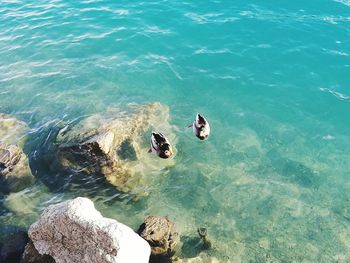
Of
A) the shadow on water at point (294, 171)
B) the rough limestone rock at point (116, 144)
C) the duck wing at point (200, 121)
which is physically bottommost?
the shadow on water at point (294, 171)

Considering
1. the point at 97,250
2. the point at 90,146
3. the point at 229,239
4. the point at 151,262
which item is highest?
the point at 97,250

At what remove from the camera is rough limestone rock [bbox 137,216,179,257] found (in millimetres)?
10836

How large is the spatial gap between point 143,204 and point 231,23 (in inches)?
620

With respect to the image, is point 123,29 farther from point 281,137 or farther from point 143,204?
point 143,204

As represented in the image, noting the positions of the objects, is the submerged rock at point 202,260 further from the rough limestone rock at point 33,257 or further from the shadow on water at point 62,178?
the rough limestone rock at point 33,257

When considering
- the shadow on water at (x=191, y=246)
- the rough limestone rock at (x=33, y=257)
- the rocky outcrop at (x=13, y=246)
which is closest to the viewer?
the rough limestone rock at (x=33, y=257)

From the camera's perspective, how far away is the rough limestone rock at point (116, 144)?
43.5 feet

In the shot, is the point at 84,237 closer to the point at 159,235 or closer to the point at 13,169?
the point at 159,235

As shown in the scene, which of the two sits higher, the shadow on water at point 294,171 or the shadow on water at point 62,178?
the shadow on water at point 62,178

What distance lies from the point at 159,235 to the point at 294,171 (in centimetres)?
696

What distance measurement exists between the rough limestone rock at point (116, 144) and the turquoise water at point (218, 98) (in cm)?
68

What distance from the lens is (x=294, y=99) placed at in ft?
62.4

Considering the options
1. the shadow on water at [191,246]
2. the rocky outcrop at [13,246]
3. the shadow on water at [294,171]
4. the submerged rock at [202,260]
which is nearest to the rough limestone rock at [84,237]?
the rocky outcrop at [13,246]

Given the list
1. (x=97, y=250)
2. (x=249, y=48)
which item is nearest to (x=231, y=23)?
(x=249, y=48)
